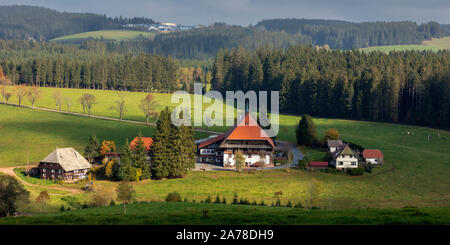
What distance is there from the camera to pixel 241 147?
6750cm

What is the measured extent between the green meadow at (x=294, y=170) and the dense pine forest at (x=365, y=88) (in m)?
6.56

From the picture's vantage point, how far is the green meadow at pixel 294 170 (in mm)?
48469

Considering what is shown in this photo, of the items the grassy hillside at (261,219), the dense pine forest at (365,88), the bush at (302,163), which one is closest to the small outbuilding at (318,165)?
the bush at (302,163)

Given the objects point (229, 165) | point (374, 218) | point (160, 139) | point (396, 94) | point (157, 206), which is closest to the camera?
point (374, 218)

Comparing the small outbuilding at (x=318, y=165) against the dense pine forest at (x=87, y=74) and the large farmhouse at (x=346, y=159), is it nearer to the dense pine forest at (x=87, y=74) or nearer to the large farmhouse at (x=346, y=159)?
the large farmhouse at (x=346, y=159)

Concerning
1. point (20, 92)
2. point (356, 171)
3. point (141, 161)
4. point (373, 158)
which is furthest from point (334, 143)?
point (20, 92)

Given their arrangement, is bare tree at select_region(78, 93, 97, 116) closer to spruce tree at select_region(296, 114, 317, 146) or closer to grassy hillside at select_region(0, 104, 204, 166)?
grassy hillside at select_region(0, 104, 204, 166)

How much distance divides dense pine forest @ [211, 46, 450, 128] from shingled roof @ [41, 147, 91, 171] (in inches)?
2875

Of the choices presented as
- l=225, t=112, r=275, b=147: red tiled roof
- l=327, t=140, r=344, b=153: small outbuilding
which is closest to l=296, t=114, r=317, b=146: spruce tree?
l=327, t=140, r=344, b=153: small outbuilding

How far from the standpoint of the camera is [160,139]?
198 feet

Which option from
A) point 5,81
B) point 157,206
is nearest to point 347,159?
point 157,206

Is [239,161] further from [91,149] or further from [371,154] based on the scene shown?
[91,149]
